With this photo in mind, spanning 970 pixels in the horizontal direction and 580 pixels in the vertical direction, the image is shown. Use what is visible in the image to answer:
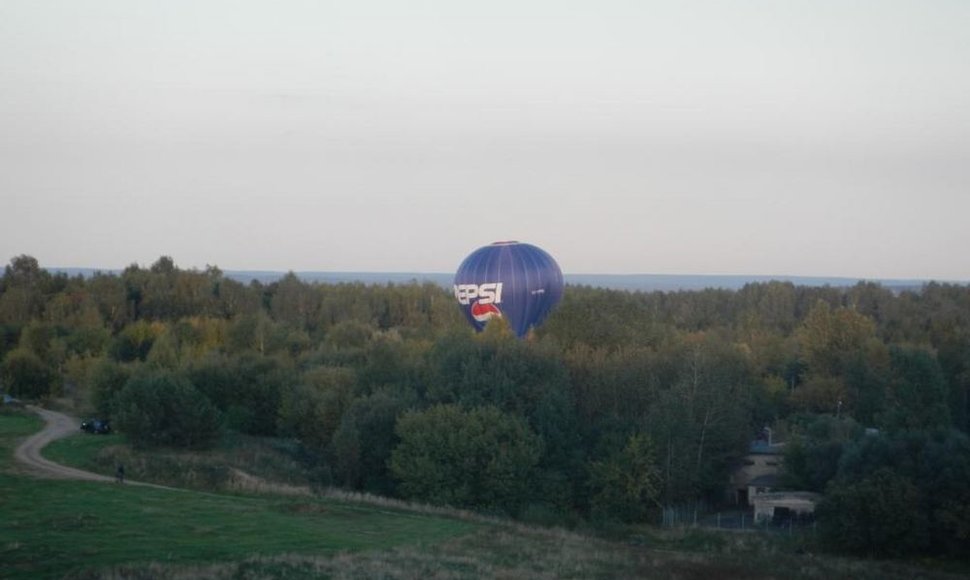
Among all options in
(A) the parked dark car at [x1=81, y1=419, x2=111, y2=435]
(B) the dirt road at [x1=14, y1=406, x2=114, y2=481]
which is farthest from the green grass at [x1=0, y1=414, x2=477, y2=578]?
(A) the parked dark car at [x1=81, y1=419, x2=111, y2=435]

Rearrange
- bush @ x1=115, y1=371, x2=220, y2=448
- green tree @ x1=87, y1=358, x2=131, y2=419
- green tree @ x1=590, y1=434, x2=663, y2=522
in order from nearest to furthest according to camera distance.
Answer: green tree @ x1=590, y1=434, x2=663, y2=522
bush @ x1=115, y1=371, x2=220, y2=448
green tree @ x1=87, y1=358, x2=131, y2=419

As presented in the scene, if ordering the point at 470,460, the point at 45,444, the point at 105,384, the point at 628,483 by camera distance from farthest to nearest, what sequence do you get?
the point at 105,384, the point at 45,444, the point at 470,460, the point at 628,483

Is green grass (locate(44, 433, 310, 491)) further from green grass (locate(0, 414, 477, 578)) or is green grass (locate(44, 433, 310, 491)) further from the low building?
the low building

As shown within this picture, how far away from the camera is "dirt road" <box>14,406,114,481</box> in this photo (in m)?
38.0

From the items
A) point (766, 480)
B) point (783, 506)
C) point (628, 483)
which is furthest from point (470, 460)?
point (766, 480)

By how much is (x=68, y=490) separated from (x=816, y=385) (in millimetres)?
42151

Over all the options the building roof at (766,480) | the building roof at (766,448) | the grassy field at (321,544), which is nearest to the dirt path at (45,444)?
the grassy field at (321,544)

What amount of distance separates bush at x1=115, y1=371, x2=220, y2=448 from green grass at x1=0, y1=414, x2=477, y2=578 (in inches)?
405

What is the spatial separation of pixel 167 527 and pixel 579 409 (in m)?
25.9

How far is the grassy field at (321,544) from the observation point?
81.1 ft

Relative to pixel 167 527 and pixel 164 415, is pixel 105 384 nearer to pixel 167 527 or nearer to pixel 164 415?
pixel 164 415

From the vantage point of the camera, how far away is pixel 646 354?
177ft

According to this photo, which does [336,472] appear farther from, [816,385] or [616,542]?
[816,385]

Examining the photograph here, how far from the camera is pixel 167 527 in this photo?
95.4 ft
